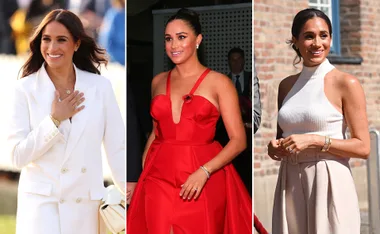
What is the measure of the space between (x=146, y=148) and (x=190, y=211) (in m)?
0.41

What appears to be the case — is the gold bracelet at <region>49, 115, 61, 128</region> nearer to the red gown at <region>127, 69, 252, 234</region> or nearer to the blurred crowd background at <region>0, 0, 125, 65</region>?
the blurred crowd background at <region>0, 0, 125, 65</region>

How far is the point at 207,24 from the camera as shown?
5.02 meters

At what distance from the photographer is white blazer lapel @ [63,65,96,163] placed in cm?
502

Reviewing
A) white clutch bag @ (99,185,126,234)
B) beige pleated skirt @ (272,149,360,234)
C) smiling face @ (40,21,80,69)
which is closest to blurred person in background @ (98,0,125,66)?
smiling face @ (40,21,80,69)

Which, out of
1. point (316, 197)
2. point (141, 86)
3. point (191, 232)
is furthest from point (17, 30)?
point (316, 197)

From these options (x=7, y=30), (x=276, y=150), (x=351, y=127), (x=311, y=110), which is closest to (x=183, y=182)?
(x=276, y=150)

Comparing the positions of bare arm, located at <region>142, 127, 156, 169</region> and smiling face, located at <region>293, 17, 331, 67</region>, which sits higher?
smiling face, located at <region>293, 17, 331, 67</region>

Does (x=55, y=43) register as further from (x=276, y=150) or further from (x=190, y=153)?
(x=276, y=150)

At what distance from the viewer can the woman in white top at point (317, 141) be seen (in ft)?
16.8

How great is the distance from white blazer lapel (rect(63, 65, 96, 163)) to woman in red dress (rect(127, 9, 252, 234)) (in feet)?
1.09

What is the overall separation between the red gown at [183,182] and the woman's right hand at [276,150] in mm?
296


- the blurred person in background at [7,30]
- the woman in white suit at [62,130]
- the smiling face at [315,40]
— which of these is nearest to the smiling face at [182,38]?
the woman in white suit at [62,130]

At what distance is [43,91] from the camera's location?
5.02 metres

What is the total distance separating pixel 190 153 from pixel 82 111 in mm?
611
